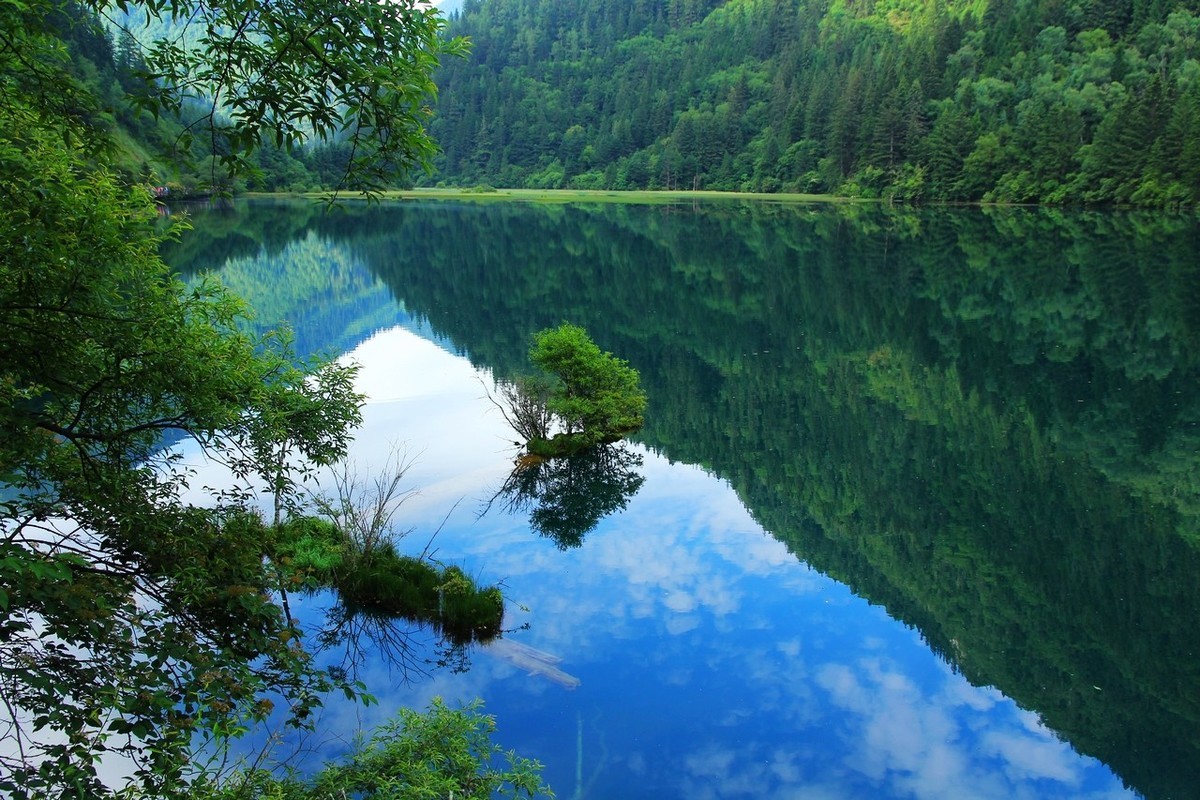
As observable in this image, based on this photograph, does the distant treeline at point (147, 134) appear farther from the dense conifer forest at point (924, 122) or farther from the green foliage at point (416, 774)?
the green foliage at point (416, 774)

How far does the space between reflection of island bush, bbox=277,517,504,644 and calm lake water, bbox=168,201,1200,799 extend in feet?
1.35

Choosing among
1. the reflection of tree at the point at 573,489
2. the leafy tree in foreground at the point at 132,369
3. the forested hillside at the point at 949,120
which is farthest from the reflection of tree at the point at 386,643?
the forested hillside at the point at 949,120

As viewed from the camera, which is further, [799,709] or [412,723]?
[799,709]

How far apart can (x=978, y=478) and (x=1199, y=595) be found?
6.13 meters

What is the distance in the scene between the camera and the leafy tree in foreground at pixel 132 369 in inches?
228

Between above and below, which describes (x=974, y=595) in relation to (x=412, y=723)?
below

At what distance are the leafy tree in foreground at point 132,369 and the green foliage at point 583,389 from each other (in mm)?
14871

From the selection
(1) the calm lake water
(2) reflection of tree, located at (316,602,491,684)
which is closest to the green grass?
(1) the calm lake water

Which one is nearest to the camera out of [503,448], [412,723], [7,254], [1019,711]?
[7,254]

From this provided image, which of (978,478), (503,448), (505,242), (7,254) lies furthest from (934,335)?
(505,242)

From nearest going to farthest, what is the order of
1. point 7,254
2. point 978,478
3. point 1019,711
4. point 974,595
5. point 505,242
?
point 7,254 → point 1019,711 → point 974,595 → point 978,478 → point 505,242

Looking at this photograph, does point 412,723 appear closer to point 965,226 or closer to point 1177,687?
point 1177,687

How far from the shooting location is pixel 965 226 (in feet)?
261

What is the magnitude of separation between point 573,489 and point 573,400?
3.15 metres
